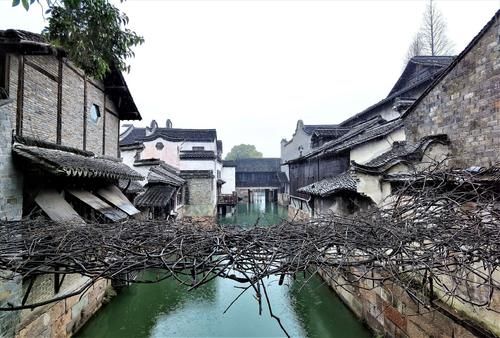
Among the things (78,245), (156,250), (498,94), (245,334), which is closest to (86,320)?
(245,334)

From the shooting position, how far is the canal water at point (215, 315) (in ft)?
24.0

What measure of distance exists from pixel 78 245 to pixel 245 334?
573cm

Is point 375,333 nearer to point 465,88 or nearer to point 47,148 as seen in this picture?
point 465,88

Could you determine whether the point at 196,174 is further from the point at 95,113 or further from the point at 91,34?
the point at 91,34

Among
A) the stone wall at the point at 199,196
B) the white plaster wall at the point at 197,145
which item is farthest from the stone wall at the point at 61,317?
the white plaster wall at the point at 197,145

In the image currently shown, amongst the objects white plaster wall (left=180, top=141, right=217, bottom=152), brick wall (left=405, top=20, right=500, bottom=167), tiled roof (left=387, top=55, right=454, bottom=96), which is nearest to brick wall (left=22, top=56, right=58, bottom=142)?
brick wall (left=405, top=20, right=500, bottom=167)

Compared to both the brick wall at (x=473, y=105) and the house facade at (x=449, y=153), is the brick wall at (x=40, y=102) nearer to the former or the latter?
the house facade at (x=449, y=153)

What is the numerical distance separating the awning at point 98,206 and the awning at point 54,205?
1.55ft

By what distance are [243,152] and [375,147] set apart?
61421mm

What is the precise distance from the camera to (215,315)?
26.9ft

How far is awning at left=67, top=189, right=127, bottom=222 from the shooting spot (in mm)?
6000

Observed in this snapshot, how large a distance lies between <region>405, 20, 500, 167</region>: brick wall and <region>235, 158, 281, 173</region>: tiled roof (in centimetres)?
3341

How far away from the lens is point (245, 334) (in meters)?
7.32

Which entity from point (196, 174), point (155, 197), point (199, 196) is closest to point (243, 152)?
point (196, 174)
